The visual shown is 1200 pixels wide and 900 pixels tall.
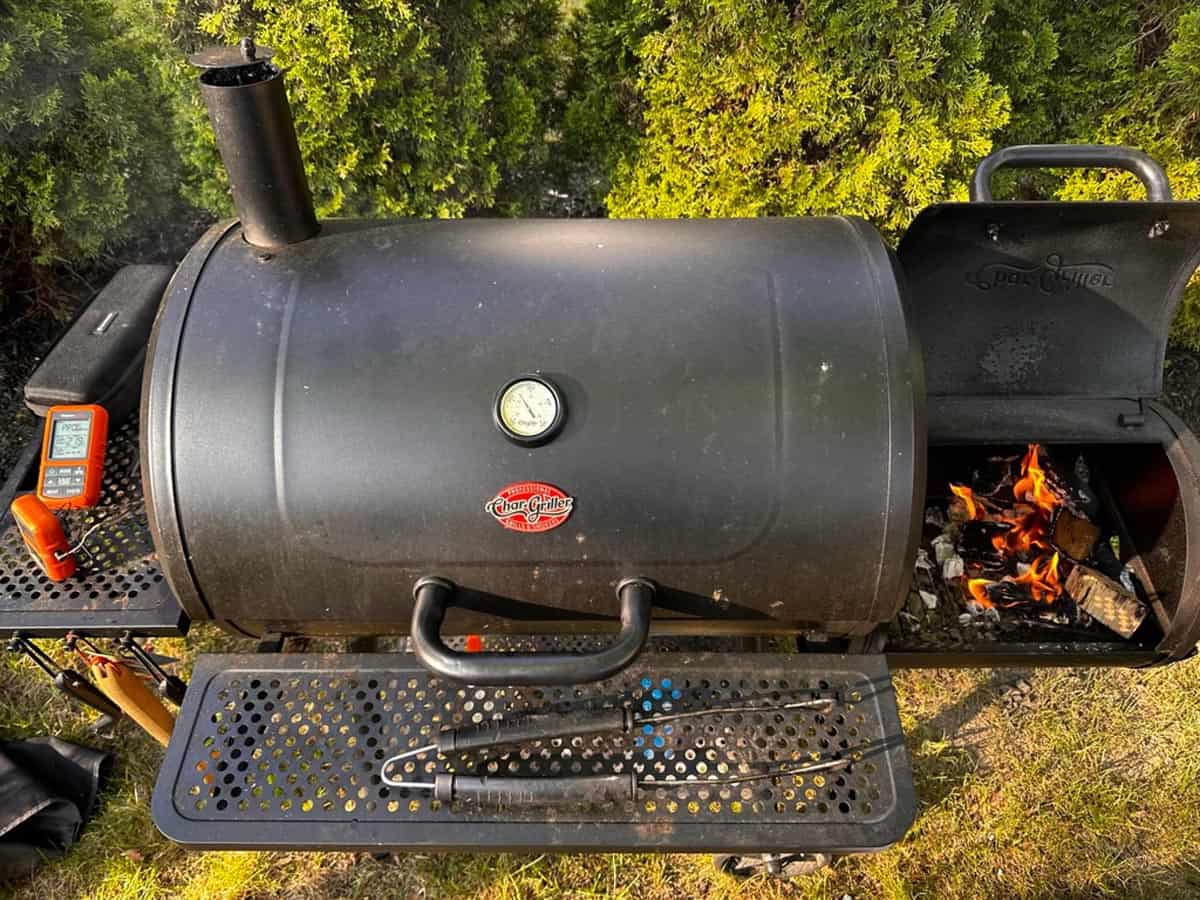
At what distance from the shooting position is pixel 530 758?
1.53m

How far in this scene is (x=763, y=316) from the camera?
5.03 feet

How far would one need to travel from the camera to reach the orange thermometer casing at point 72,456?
1975mm

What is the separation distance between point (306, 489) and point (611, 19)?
96.5 inches

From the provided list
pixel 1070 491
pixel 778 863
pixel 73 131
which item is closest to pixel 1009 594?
pixel 1070 491

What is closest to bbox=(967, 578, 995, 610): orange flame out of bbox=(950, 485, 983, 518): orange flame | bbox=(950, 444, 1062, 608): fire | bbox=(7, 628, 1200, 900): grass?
bbox=(950, 444, 1062, 608): fire

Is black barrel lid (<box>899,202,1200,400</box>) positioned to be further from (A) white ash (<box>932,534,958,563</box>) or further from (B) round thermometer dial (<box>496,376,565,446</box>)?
(B) round thermometer dial (<box>496,376,565,446</box>)

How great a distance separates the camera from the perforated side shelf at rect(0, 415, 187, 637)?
5.73 ft

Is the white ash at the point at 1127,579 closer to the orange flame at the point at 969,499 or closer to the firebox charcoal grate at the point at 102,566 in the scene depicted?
the orange flame at the point at 969,499

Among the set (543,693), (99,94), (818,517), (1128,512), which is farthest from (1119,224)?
(99,94)

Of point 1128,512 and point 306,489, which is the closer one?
point 306,489

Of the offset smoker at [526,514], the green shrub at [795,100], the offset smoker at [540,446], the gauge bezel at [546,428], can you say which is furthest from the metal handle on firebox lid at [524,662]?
the green shrub at [795,100]

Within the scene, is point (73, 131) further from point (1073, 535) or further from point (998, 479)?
point (1073, 535)

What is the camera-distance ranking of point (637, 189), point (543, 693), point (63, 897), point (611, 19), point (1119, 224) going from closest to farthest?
point (543, 693)
point (1119, 224)
point (63, 897)
point (611, 19)
point (637, 189)

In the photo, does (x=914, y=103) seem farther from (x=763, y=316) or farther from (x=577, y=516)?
(x=577, y=516)
